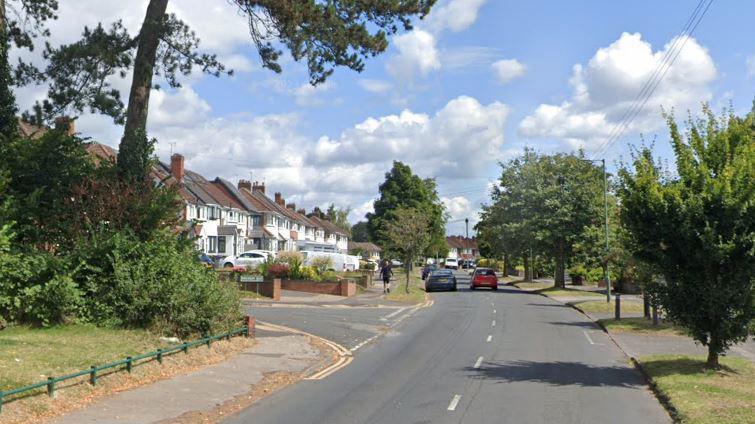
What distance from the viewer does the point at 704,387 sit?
498 inches

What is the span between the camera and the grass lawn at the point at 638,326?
2406 cm

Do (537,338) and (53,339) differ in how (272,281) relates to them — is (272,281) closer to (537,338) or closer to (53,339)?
(537,338)

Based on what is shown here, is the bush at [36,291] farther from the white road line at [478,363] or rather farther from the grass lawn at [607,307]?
the grass lawn at [607,307]

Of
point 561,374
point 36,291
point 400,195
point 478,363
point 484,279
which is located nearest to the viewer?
point 561,374

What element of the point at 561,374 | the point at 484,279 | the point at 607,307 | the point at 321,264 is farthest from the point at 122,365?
the point at 484,279

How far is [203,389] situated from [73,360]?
2.29 m

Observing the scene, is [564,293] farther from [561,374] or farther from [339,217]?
[339,217]


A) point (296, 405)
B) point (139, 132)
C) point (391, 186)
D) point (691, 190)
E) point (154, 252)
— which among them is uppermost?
point (391, 186)

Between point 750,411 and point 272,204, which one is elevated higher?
point 272,204

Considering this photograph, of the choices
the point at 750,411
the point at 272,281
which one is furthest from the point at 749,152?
the point at 272,281

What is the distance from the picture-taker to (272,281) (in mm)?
34344

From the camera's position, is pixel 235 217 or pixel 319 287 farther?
pixel 235 217

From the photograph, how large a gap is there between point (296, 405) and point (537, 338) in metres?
12.1

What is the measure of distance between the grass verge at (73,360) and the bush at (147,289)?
1.74ft
